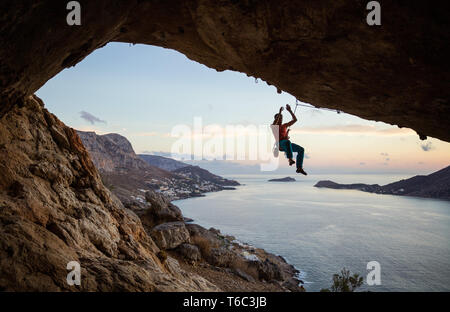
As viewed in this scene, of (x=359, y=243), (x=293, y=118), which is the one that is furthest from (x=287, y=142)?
(x=359, y=243)

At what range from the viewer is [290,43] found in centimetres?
532

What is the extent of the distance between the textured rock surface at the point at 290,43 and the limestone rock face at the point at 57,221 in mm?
1780

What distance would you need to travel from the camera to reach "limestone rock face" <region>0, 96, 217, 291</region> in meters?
3.78

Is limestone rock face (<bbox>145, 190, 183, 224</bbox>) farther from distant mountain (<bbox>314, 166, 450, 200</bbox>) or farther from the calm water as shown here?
distant mountain (<bbox>314, 166, 450, 200</bbox>)

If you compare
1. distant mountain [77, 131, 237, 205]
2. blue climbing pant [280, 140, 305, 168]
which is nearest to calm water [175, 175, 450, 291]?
blue climbing pant [280, 140, 305, 168]

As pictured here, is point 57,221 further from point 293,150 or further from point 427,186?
point 427,186

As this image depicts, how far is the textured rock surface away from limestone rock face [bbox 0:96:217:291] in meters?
1.78

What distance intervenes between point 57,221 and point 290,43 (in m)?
6.28

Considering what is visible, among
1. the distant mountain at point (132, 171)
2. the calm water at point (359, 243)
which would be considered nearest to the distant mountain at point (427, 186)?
the calm water at point (359, 243)

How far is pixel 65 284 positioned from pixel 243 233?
164 ft

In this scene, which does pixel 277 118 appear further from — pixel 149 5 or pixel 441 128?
pixel 149 5

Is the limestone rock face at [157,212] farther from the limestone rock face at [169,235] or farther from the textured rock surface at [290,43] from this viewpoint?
the textured rock surface at [290,43]
